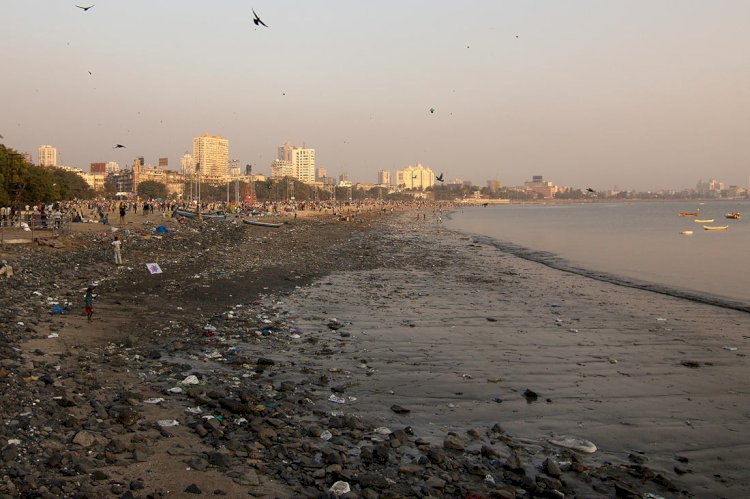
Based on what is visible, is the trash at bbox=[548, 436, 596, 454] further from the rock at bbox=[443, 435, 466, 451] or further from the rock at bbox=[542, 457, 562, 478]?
the rock at bbox=[443, 435, 466, 451]

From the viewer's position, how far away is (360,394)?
7680 millimetres

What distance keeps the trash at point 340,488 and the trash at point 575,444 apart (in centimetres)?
263

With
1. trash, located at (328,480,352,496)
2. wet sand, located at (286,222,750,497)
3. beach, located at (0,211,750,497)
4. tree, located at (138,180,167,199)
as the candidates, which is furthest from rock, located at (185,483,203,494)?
→ tree, located at (138,180,167,199)

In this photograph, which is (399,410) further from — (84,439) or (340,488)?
(84,439)

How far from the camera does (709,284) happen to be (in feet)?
69.6

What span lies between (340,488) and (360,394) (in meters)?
2.85

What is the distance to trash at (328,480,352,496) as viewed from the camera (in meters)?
4.77

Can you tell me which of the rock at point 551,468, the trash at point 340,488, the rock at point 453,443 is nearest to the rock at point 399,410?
the rock at point 453,443

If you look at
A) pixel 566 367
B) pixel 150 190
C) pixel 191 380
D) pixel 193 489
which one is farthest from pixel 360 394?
pixel 150 190

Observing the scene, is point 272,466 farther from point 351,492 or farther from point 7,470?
point 7,470

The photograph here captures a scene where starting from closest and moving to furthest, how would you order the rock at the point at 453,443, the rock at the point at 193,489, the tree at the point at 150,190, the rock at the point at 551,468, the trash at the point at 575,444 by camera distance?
the rock at the point at 193,489 < the rock at the point at 551,468 < the rock at the point at 453,443 < the trash at the point at 575,444 < the tree at the point at 150,190

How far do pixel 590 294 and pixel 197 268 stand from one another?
13737 millimetres

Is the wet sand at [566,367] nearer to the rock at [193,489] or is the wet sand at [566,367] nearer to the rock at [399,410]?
the rock at [399,410]

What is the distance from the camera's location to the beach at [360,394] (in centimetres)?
511
